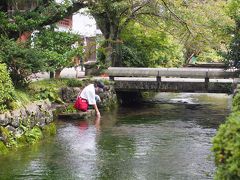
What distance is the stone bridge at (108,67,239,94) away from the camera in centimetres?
2098

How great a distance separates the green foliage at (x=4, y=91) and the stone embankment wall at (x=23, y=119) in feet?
0.92

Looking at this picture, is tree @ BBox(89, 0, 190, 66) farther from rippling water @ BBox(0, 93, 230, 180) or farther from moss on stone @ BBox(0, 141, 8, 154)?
moss on stone @ BBox(0, 141, 8, 154)

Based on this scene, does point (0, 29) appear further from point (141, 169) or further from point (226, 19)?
point (226, 19)

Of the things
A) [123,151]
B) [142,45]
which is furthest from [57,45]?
[142,45]

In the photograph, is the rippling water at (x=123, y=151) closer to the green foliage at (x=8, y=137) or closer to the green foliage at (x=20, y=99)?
the green foliage at (x=8, y=137)

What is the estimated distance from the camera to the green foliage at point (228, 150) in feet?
14.0

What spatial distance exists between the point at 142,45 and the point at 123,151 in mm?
17834

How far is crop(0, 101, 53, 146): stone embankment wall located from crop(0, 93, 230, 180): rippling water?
1.92ft

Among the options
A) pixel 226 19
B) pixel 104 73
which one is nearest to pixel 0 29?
pixel 104 73

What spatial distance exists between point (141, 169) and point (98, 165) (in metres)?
0.99

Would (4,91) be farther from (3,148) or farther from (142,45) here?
(142,45)

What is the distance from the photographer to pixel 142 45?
2931cm

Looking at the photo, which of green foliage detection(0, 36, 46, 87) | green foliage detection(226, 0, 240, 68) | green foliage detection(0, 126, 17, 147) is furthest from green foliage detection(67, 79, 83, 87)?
green foliage detection(0, 126, 17, 147)

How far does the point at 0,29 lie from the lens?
16.7 m
